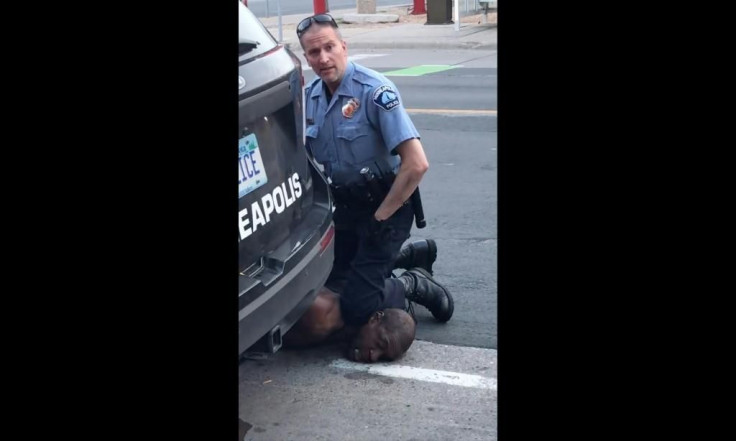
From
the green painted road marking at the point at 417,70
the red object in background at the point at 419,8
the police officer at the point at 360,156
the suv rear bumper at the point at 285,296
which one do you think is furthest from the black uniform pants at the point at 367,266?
the red object in background at the point at 419,8

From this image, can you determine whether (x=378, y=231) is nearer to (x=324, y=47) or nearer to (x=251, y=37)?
(x=324, y=47)

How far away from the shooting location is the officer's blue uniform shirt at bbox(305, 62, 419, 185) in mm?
3916

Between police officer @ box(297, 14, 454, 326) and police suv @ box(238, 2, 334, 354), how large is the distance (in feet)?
1.10

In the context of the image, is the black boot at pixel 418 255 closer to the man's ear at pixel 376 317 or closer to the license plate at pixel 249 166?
the man's ear at pixel 376 317

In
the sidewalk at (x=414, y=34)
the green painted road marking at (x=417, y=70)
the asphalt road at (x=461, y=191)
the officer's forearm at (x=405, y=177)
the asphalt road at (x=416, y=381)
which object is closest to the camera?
the asphalt road at (x=416, y=381)

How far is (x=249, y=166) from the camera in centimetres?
318

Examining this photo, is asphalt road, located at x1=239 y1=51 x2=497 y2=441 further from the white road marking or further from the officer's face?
the officer's face

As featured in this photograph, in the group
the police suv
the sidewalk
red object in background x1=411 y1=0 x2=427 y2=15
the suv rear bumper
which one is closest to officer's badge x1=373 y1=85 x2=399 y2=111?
the police suv

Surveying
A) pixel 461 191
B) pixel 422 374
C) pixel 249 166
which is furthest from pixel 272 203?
pixel 461 191

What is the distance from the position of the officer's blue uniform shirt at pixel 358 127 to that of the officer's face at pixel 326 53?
0.04m

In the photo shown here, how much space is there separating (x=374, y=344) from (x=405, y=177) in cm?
71

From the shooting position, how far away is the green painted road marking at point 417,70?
13641 mm
